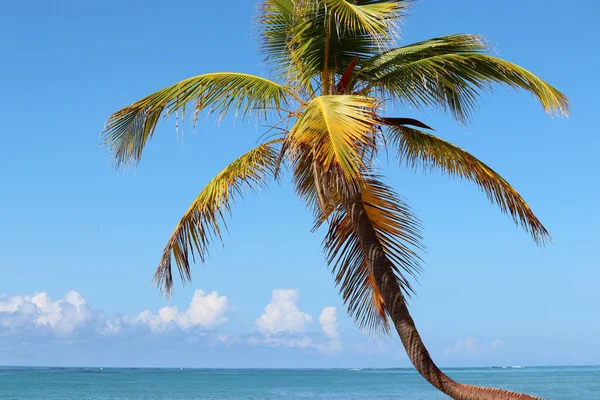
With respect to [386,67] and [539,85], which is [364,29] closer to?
[386,67]

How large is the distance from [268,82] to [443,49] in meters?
2.07

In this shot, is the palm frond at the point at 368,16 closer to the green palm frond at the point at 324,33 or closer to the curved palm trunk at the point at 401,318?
the green palm frond at the point at 324,33

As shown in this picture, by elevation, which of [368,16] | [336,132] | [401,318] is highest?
[368,16]

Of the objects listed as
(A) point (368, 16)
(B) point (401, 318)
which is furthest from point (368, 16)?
(B) point (401, 318)

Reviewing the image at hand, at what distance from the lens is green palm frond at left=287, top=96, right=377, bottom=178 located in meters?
7.00

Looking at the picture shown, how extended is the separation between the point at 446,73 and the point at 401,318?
Result: 2851 millimetres

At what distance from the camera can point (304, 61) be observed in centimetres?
891

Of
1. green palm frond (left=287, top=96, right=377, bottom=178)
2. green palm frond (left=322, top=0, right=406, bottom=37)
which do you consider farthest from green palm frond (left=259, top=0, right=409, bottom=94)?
green palm frond (left=287, top=96, right=377, bottom=178)

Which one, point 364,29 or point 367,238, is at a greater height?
point 364,29

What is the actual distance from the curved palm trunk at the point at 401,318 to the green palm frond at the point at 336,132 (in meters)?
1.11

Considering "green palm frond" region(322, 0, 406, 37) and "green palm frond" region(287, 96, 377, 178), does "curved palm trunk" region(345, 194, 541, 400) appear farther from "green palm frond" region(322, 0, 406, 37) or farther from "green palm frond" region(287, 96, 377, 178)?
"green palm frond" region(322, 0, 406, 37)

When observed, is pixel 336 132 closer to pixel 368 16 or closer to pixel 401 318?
pixel 368 16

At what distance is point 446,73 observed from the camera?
873cm

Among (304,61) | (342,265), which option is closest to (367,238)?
(342,265)
